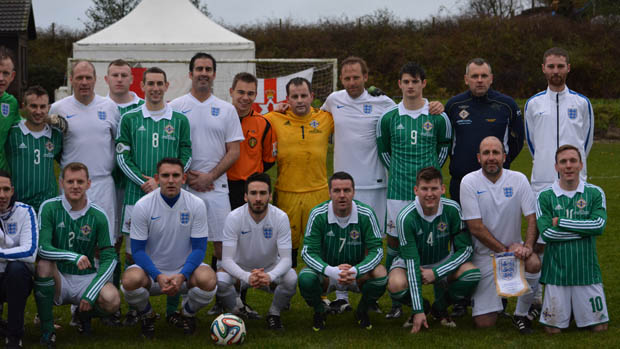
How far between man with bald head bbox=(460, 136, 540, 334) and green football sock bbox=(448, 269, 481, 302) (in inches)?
3.2

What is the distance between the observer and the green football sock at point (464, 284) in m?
4.79

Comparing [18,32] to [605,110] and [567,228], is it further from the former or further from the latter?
[567,228]

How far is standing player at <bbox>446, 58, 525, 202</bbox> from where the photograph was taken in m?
5.37

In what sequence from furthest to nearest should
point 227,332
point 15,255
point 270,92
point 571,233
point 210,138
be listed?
1. point 270,92
2. point 210,138
3. point 571,233
4. point 227,332
5. point 15,255

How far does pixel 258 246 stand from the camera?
193 inches

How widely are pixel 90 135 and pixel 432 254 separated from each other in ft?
8.71

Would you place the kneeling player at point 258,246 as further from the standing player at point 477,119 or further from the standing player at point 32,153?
the standing player at point 477,119

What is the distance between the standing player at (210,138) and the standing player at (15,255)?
4.21 feet

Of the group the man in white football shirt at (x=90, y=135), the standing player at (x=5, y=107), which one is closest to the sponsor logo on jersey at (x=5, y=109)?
the standing player at (x=5, y=107)

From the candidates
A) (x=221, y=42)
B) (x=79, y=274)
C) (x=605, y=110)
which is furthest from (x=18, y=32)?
(x=79, y=274)

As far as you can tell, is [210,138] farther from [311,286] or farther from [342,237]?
[311,286]

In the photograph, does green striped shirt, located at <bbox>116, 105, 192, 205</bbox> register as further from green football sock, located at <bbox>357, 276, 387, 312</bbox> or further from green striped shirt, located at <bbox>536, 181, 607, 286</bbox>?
green striped shirt, located at <bbox>536, 181, 607, 286</bbox>

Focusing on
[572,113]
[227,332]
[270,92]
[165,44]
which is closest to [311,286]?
[227,332]

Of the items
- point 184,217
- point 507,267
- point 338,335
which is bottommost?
point 338,335
